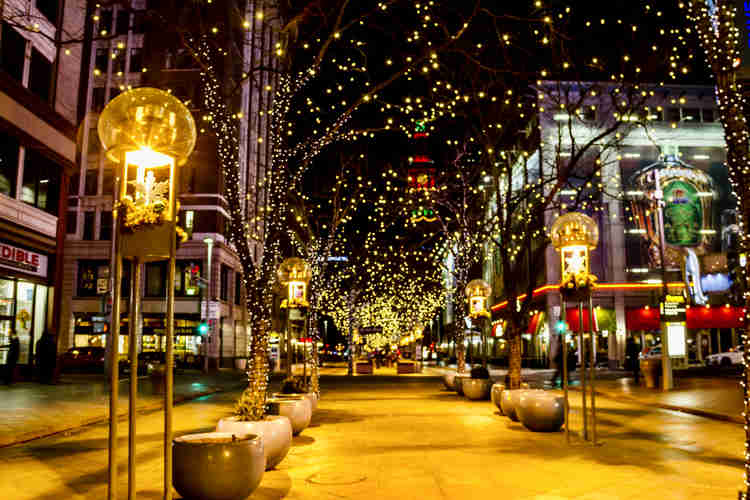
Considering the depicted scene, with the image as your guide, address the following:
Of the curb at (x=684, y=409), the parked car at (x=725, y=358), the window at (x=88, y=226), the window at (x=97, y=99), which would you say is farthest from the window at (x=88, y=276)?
the parked car at (x=725, y=358)

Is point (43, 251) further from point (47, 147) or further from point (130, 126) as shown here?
point (130, 126)

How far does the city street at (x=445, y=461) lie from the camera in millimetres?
8320

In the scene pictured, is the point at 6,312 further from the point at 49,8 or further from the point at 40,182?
the point at 49,8

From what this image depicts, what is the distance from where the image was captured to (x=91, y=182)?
51.1 m

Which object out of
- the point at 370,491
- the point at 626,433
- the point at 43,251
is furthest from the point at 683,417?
the point at 43,251

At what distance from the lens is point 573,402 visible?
22.5m

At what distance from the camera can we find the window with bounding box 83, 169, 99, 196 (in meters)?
50.7

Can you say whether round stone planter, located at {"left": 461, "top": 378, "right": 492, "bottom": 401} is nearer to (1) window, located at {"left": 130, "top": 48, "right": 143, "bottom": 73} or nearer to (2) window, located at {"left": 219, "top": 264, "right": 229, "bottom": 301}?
(2) window, located at {"left": 219, "top": 264, "right": 229, "bottom": 301}

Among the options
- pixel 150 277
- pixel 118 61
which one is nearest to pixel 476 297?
pixel 150 277

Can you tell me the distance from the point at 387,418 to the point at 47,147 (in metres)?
17.0

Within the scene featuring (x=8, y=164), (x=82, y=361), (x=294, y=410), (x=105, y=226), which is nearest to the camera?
(x=294, y=410)

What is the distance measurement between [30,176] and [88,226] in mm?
26138

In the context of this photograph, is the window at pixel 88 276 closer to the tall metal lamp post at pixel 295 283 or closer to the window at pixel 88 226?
the window at pixel 88 226

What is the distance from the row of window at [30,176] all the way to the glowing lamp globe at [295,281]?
36.9 feet
